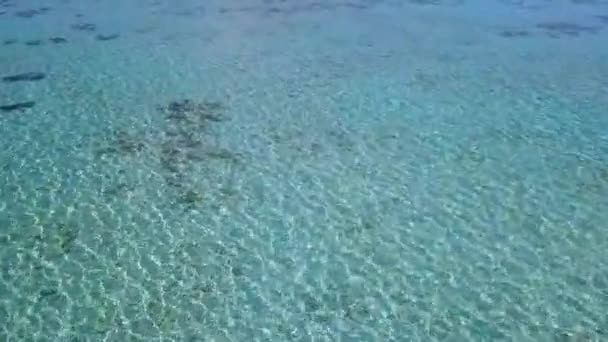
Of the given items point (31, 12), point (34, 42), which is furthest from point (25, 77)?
point (31, 12)

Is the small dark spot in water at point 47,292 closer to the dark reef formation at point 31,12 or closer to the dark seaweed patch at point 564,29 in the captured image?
the dark reef formation at point 31,12

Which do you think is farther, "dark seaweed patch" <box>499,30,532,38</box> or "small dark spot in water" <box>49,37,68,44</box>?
"dark seaweed patch" <box>499,30,532,38</box>

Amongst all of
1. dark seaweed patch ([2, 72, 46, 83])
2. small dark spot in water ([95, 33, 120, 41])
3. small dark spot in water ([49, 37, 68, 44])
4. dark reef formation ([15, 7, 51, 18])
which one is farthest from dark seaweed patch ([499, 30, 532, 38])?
dark reef formation ([15, 7, 51, 18])

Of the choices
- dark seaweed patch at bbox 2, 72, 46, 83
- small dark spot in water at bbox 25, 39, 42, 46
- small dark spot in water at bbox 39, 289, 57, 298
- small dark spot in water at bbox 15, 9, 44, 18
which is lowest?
small dark spot in water at bbox 39, 289, 57, 298

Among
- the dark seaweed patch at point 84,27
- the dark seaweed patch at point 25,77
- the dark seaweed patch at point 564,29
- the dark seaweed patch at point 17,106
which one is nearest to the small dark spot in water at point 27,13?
the dark seaweed patch at point 84,27

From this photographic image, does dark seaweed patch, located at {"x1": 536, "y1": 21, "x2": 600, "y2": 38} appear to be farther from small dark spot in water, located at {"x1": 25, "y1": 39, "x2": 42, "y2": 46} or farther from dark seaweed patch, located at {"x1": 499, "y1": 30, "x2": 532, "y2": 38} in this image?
small dark spot in water, located at {"x1": 25, "y1": 39, "x2": 42, "y2": 46}

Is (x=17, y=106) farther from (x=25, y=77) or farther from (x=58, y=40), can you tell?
(x=58, y=40)
